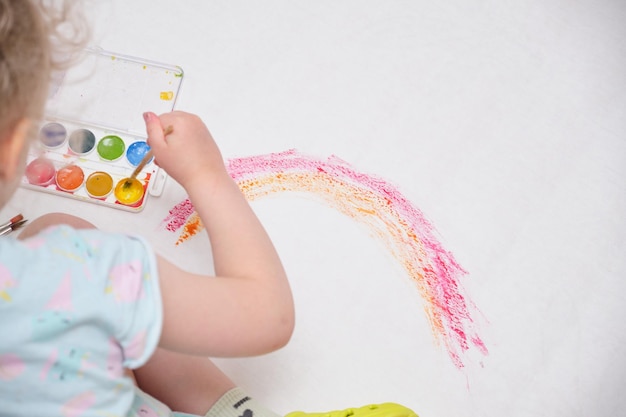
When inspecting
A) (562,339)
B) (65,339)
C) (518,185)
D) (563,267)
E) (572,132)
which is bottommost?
(65,339)

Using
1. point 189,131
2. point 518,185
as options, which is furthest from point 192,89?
point 518,185

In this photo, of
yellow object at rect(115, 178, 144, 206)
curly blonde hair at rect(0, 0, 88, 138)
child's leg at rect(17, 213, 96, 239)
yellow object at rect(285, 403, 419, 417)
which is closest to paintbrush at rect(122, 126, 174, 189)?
yellow object at rect(115, 178, 144, 206)

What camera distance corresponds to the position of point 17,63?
533 millimetres

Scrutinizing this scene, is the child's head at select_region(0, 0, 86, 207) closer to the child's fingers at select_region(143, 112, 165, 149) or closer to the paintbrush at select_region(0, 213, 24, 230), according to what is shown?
the child's fingers at select_region(143, 112, 165, 149)

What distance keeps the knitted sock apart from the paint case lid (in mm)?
467

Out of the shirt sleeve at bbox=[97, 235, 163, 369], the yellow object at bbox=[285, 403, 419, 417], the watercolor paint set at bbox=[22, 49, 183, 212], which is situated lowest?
the yellow object at bbox=[285, 403, 419, 417]

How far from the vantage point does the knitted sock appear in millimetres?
804

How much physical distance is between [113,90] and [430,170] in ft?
1.83

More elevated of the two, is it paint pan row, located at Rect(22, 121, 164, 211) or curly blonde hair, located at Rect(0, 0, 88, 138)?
paint pan row, located at Rect(22, 121, 164, 211)

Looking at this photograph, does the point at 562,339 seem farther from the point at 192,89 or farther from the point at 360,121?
the point at 192,89

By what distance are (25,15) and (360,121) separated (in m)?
0.63

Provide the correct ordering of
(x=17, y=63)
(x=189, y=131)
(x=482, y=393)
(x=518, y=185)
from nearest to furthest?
(x=17, y=63)
(x=189, y=131)
(x=482, y=393)
(x=518, y=185)

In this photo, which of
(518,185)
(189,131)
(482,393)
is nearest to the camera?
(189,131)

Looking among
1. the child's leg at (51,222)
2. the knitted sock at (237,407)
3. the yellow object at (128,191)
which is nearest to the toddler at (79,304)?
the knitted sock at (237,407)
